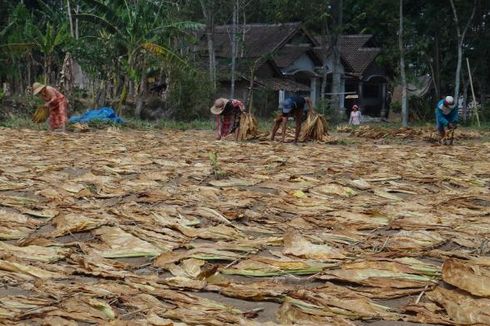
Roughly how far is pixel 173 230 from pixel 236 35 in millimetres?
18754

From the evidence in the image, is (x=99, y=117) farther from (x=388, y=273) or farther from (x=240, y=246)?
(x=388, y=273)

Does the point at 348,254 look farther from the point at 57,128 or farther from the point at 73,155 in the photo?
the point at 57,128

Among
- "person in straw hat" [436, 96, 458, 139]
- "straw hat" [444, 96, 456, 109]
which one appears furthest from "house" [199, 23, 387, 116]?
"straw hat" [444, 96, 456, 109]

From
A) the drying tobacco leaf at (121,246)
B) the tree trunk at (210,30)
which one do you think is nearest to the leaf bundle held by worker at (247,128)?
the drying tobacco leaf at (121,246)

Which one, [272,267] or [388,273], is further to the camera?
[272,267]

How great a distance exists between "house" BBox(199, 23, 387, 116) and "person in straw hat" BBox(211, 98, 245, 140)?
422 inches

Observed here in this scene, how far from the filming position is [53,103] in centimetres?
1230

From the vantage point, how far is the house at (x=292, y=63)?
81.9ft

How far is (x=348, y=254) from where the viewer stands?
3252mm

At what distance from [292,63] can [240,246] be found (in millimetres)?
24658

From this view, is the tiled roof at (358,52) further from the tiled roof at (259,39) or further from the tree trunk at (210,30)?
the tree trunk at (210,30)

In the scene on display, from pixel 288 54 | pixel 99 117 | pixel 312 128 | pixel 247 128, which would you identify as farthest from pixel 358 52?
pixel 247 128

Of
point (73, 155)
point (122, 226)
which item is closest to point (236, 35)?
point (73, 155)

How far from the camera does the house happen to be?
2495 centimetres
